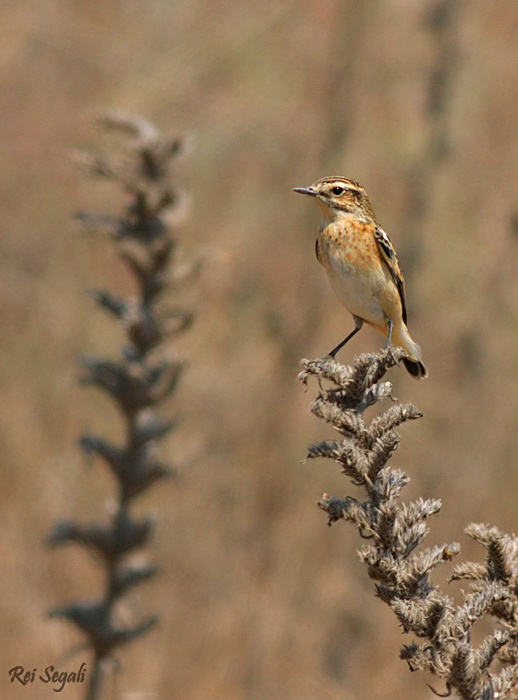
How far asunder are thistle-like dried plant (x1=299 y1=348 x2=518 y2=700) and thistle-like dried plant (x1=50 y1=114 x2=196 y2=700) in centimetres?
216

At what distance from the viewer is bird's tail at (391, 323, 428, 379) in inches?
222

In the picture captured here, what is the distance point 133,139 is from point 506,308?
548 centimetres

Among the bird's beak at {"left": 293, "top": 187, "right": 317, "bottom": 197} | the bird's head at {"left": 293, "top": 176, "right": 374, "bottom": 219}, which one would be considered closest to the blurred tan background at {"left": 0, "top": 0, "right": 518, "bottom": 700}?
the bird's beak at {"left": 293, "top": 187, "right": 317, "bottom": 197}

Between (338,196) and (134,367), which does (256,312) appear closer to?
(338,196)

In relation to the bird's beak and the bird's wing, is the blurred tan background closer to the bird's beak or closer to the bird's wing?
the bird's beak

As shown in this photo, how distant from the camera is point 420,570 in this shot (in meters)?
2.74

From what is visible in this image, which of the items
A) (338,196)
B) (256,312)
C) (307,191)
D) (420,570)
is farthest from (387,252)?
(256,312)

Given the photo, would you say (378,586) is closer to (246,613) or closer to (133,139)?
(133,139)

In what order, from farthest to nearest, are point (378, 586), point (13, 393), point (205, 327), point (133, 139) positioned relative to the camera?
point (205, 327) < point (13, 393) < point (133, 139) < point (378, 586)

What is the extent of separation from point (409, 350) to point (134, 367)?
1810 millimetres

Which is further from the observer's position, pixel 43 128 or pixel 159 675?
pixel 43 128

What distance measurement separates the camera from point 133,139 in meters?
5.11

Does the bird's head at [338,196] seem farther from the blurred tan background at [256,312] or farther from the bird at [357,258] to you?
the blurred tan background at [256,312]

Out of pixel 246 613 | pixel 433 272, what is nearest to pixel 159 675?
pixel 246 613
